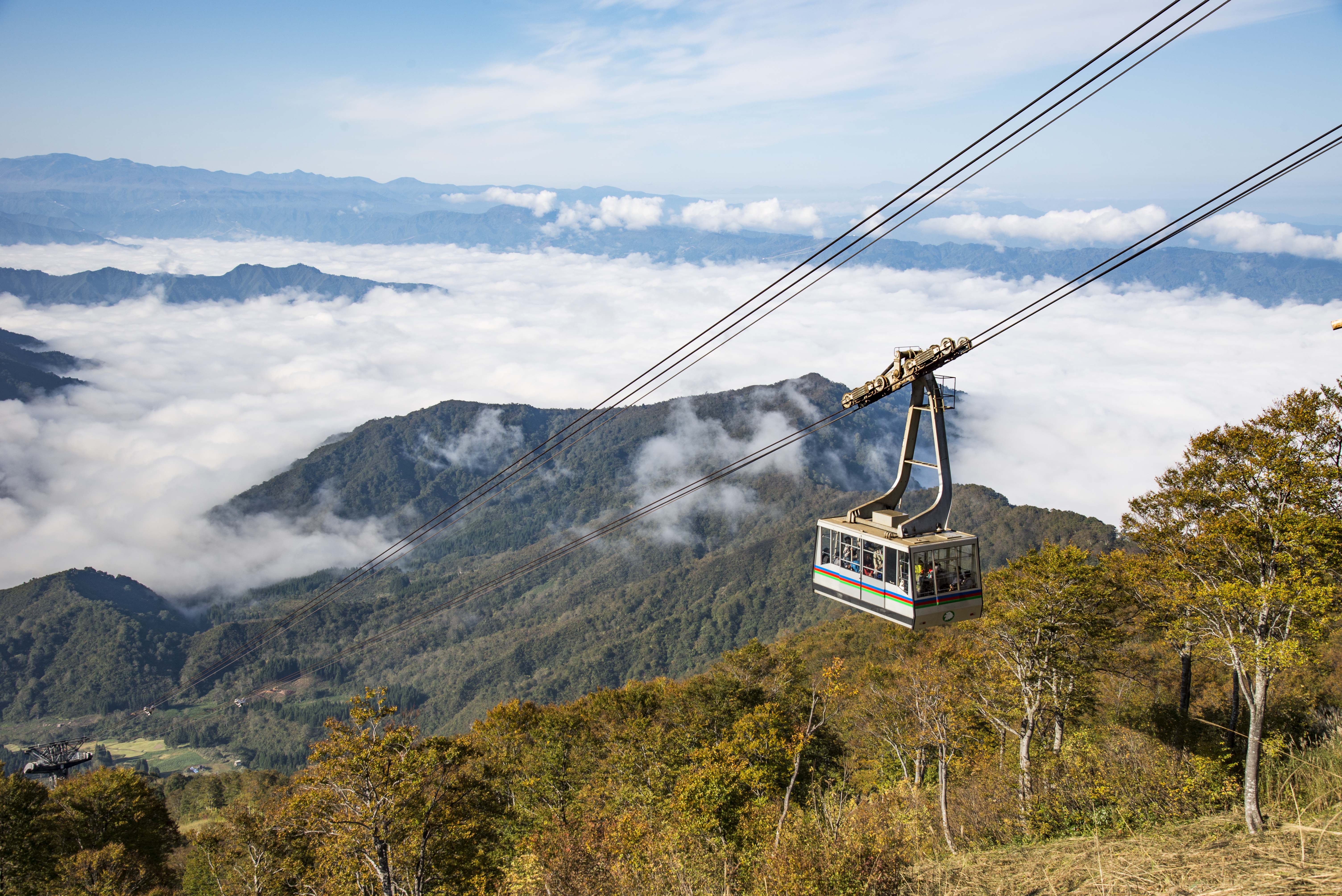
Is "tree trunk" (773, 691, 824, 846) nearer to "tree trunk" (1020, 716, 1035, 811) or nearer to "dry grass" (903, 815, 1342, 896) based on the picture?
"dry grass" (903, 815, 1342, 896)

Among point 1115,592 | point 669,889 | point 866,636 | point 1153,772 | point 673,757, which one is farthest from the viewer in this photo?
point 866,636

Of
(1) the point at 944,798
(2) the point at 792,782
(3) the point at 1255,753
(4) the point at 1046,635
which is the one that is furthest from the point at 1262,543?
(2) the point at 792,782

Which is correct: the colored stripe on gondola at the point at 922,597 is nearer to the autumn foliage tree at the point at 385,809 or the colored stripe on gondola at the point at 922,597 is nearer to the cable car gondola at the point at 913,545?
the cable car gondola at the point at 913,545

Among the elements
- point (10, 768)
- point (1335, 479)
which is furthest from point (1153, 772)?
point (10, 768)

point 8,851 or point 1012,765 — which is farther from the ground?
point 1012,765

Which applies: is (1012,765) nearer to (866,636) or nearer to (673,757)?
(673,757)

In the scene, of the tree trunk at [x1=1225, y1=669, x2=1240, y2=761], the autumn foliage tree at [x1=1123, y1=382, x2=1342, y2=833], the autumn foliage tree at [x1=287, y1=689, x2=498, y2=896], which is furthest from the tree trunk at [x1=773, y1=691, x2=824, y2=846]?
the tree trunk at [x1=1225, y1=669, x2=1240, y2=761]

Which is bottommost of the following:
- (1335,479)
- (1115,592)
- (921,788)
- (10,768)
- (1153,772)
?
(10,768)
